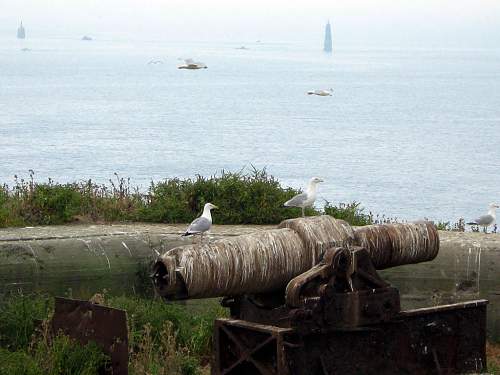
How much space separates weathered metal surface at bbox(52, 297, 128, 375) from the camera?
7.75 metres

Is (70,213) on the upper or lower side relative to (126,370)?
upper

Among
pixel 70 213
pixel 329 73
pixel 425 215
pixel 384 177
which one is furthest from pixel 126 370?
pixel 329 73

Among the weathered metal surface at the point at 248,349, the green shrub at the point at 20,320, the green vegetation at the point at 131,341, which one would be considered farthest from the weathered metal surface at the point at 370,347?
the green shrub at the point at 20,320

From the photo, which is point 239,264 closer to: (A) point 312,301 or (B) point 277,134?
(A) point 312,301

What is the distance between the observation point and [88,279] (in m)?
9.84

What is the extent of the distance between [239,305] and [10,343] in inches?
88.0

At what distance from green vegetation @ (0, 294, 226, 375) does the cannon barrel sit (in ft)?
4.87

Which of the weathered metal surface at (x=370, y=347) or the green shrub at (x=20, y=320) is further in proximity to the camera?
the green shrub at (x=20, y=320)

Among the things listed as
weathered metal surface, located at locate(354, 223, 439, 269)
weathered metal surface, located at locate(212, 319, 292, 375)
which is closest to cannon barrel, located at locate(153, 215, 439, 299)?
weathered metal surface, located at locate(354, 223, 439, 269)

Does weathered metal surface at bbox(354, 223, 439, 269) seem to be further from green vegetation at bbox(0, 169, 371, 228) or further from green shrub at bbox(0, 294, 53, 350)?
green vegetation at bbox(0, 169, 371, 228)

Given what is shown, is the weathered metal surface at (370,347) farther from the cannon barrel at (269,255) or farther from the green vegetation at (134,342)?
the green vegetation at (134,342)

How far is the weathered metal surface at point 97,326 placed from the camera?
775 cm

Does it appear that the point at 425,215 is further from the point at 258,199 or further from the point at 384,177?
the point at 258,199

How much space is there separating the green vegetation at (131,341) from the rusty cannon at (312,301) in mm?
1130
